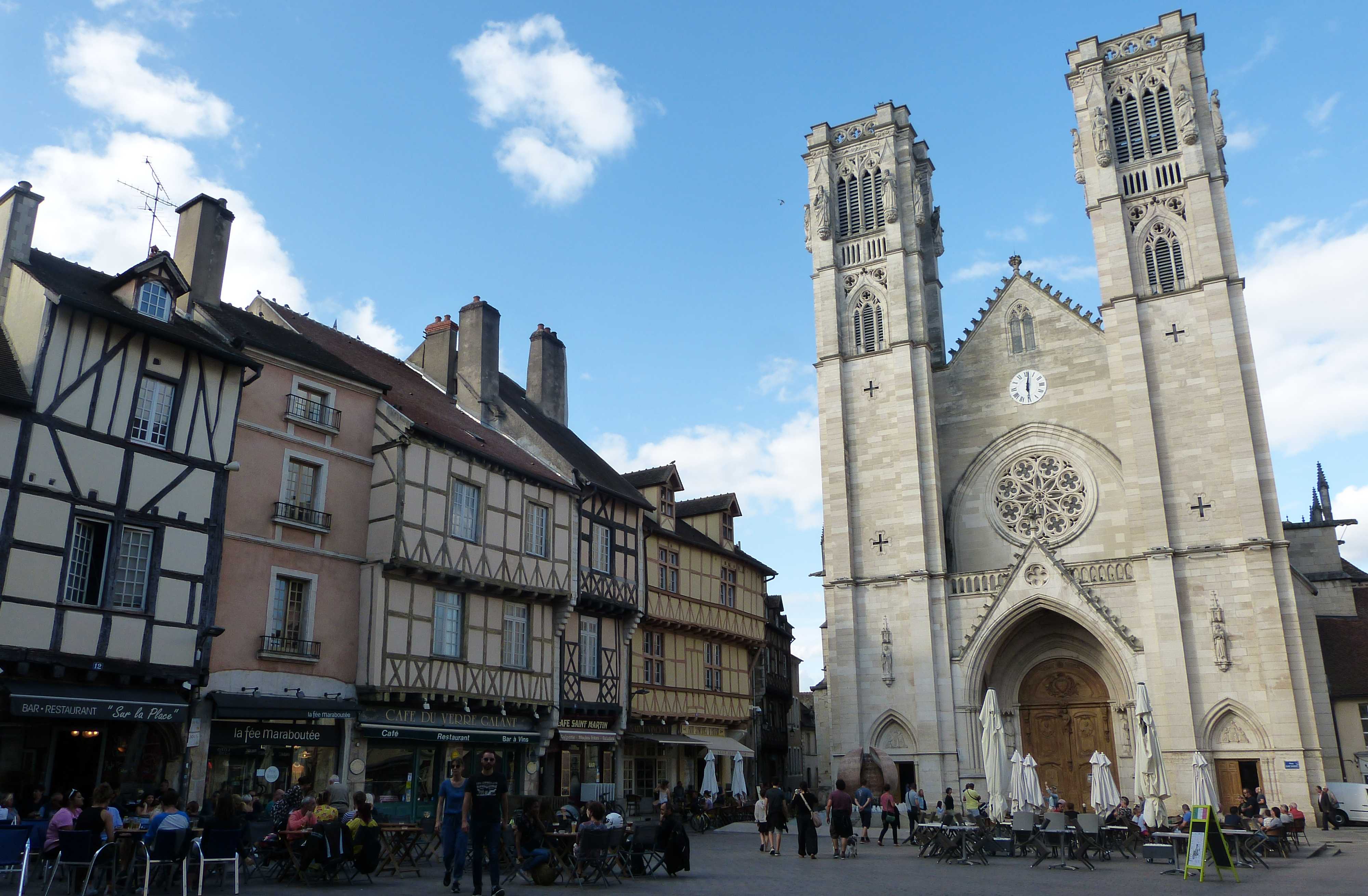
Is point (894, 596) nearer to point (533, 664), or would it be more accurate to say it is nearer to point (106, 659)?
point (533, 664)

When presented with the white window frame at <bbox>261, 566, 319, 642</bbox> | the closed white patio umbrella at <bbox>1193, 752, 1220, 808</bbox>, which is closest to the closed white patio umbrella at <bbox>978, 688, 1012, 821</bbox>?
the closed white patio umbrella at <bbox>1193, 752, 1220, 808</bbox>

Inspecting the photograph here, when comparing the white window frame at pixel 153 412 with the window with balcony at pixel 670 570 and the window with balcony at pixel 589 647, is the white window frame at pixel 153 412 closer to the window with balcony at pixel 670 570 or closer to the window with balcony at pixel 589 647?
the window with balcony at pixel 589 647

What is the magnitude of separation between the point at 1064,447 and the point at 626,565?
1272 cm

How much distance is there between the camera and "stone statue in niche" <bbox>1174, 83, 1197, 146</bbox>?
2706 centimetres

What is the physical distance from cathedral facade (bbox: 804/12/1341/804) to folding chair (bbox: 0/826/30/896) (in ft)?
65.9

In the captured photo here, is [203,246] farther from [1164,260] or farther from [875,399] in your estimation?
[1164,260]

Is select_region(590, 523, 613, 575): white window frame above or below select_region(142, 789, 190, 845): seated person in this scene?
above

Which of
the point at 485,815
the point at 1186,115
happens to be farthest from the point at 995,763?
the point at 1186,115

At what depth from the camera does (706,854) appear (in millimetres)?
16047

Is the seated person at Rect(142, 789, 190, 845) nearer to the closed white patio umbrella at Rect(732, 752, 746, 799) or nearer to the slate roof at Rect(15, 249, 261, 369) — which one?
the slate roof at Rect(15, 249, 261, 369)

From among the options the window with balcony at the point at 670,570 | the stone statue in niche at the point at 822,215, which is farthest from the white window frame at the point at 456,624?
the stone statue in niche at the point at 822,215

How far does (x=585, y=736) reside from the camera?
21922mm

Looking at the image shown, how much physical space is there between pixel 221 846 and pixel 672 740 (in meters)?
16.5

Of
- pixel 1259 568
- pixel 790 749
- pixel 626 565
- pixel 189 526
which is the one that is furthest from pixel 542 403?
pixel 790 749
